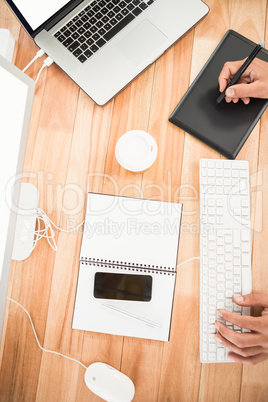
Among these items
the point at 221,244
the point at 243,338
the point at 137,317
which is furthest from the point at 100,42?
the point at 243,338

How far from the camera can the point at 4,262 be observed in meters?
0.59

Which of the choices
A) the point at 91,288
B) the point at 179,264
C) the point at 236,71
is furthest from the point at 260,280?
the point at 236,71

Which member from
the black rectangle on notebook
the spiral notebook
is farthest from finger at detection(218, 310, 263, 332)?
the black rectangle on notebook

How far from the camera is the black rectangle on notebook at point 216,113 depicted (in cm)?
82

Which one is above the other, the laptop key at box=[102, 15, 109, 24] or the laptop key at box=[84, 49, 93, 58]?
the laptop key at box=[102, 15, 109, 24]

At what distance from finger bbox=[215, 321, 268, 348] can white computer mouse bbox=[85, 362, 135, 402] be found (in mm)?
265

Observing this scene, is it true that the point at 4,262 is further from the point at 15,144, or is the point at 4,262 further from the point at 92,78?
the point at 92,78

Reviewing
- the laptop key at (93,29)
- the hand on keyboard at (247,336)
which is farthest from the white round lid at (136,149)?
the hand on keyboard at (247,336)

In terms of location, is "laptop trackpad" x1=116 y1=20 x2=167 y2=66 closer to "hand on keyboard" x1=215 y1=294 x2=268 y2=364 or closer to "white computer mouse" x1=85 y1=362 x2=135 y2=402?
"hand on keyboard" x1=215 y1=294 x2=268 y2=364

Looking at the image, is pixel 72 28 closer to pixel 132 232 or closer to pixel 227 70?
pixel 227 70

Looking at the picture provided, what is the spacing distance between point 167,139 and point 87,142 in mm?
219

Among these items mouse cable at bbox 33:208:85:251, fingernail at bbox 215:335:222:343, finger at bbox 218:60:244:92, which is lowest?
fingernail at bbox 215:335:222:343

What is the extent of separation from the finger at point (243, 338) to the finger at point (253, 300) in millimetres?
70

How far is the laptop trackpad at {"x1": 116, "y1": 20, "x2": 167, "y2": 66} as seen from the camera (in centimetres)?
83
